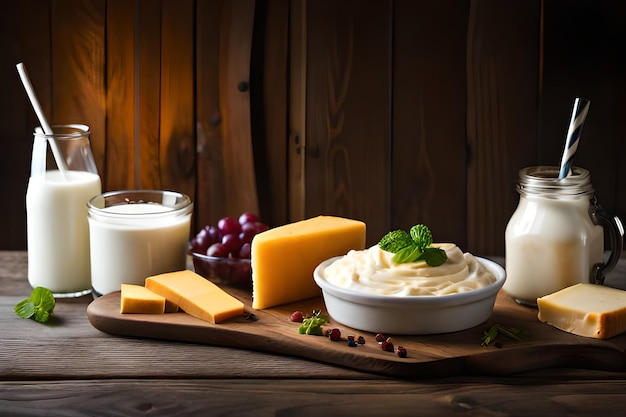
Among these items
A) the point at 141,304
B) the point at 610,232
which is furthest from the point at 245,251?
the point at 610,232

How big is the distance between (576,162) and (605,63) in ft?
0.90

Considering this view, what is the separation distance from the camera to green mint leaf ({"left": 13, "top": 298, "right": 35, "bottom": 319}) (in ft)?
5.40

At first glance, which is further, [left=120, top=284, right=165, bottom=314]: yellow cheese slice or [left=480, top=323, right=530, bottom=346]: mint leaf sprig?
[left=120, top=284, right=165, bottom=314]: yellow cheese slice

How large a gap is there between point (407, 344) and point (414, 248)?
0.59 feet

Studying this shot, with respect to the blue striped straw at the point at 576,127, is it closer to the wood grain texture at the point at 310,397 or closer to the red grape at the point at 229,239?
the wood grain texture at the point at 310,397

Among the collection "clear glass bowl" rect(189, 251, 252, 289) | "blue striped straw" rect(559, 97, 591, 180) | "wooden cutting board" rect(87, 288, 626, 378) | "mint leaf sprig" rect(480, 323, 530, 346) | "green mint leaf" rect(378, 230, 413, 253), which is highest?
"blue striped straw" rect(559, 97, 591, 180)

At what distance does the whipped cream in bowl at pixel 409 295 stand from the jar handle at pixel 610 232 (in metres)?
0.22

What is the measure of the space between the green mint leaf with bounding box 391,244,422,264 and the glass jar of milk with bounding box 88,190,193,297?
48cm

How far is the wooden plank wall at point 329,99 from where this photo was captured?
2.32 meters

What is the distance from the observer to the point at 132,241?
1.72 metres

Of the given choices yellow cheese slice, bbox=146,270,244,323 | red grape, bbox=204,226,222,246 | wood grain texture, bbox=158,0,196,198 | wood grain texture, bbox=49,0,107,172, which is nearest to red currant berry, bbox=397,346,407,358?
yellow cheese slice, bbox=146,270,244,323

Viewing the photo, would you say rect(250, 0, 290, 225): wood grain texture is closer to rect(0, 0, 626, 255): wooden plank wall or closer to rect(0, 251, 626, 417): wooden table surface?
rect(0, 0, 626, 255): wooden plank wall

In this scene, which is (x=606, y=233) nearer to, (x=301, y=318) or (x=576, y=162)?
(x=576, y=162)

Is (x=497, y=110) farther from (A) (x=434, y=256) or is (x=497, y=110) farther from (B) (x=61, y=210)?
(B) (x=61, y=210)
